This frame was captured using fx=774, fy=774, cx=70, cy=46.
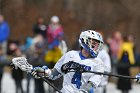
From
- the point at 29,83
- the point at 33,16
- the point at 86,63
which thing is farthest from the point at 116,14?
the point at 86,63

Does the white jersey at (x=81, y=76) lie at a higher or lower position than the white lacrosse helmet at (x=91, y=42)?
lower

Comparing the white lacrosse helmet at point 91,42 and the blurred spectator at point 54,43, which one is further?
the blurred spectator at point 54,43

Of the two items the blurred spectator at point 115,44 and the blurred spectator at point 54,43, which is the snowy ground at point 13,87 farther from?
the blurred spectator at point 54,43

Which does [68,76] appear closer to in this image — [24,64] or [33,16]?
[24,64]

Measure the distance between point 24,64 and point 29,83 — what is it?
7.42 meters

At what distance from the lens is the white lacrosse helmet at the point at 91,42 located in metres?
11.4

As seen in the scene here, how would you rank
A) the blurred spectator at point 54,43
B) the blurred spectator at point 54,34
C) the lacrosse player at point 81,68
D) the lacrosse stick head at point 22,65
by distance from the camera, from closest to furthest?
the lacrosse player at point 81,68 → the lacrosse stick head at point 22,65 → the blurred spectator at point 54,43 → the blurred spectator at point 54,34

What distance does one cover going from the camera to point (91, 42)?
37.7 ft

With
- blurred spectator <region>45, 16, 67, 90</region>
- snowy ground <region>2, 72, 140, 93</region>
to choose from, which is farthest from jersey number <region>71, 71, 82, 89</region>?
snowy ground <region>2, 72, 140, 93</region>

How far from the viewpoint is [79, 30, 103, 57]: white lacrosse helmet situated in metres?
11.4

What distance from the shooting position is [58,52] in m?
18.2

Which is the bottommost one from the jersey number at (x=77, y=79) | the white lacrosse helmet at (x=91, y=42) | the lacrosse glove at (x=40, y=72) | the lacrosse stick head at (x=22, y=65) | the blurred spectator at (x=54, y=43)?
the jersey number at (x=77, y=79)

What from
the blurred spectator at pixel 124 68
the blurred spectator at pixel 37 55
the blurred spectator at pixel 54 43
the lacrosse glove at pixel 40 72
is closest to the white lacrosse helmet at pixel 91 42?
the lacrosse glove at pixel 40 72

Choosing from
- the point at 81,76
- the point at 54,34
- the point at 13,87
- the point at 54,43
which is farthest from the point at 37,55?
the point at 81,76
